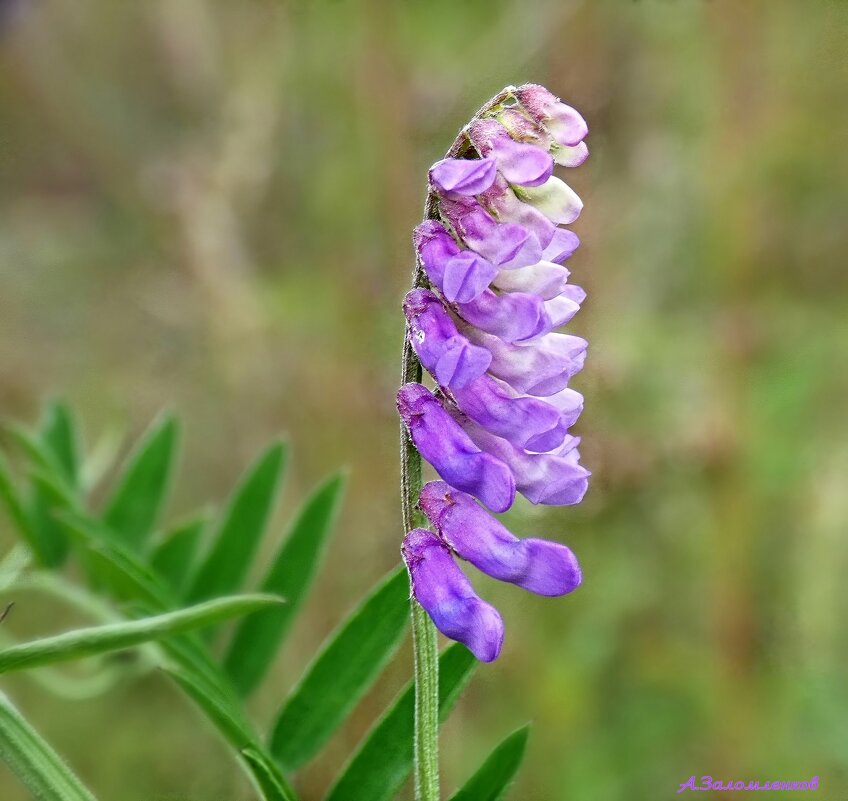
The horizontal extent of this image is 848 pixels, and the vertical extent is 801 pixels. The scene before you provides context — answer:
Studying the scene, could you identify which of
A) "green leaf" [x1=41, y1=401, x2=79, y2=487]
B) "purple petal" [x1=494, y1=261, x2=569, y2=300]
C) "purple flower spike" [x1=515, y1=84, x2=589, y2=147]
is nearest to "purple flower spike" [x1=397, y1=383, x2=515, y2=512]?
"purple petal" [x1=494, y1=261, x2=569, y2=300]

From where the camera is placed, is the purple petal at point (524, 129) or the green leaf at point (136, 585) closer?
the purple petal at point (524, 129)

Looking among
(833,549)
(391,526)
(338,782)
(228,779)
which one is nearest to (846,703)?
(833,549)

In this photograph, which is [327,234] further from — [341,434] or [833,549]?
[833,549]

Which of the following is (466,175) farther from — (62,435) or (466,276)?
(62,435)

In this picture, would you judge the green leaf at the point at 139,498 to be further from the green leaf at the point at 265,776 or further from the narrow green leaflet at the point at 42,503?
the green leaf at the point at 265,776

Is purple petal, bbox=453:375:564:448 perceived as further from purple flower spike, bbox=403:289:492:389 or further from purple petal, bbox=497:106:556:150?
purple petal, bbox=497:106:556:150

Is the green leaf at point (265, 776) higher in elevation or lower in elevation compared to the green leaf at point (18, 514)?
lower

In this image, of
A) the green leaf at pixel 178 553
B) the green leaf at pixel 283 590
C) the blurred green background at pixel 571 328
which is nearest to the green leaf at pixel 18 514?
the green leaf at pixel 178 553

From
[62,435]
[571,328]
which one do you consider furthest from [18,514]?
[571,328]
